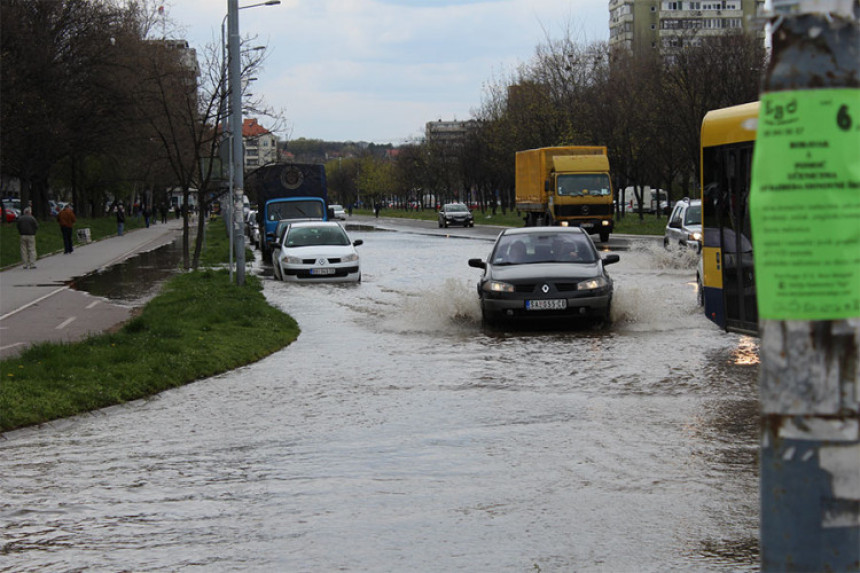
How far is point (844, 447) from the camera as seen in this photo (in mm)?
2645

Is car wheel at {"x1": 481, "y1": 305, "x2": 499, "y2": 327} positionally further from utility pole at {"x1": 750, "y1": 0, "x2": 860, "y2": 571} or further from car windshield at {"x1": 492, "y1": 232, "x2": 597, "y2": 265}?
utility pole at {"x1": 750, "y1": 0, "x2": 860, "y2": 571}

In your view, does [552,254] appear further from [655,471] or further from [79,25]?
[79,25]

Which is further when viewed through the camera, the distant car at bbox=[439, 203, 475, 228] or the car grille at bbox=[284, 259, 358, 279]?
the distant car at bbox=[439, 203, 475, 228]

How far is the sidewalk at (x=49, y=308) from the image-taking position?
1709 cm

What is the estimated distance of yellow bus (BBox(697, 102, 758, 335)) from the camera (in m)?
14.0

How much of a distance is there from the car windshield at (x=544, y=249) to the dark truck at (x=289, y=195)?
2197 centimetres

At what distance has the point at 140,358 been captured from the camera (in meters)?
13.7

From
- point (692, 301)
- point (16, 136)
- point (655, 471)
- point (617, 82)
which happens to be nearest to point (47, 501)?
point (655, 471)

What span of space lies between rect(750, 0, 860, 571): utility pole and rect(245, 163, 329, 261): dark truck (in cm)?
3729

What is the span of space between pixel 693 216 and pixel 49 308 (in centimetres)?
1639

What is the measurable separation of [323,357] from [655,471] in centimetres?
749

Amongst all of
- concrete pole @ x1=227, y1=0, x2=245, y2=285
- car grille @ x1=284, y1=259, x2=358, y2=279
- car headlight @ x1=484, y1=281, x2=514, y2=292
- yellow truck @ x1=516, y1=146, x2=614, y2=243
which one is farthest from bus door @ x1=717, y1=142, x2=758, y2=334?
yellow truck @ x1=516, y1=146, x2=614, y2=243

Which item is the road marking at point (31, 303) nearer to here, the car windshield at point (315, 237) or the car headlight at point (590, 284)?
the car windshield at point (315, 237)

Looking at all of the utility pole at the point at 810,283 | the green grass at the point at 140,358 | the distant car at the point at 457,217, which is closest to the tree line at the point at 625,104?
the distant car at the point at 457,217
